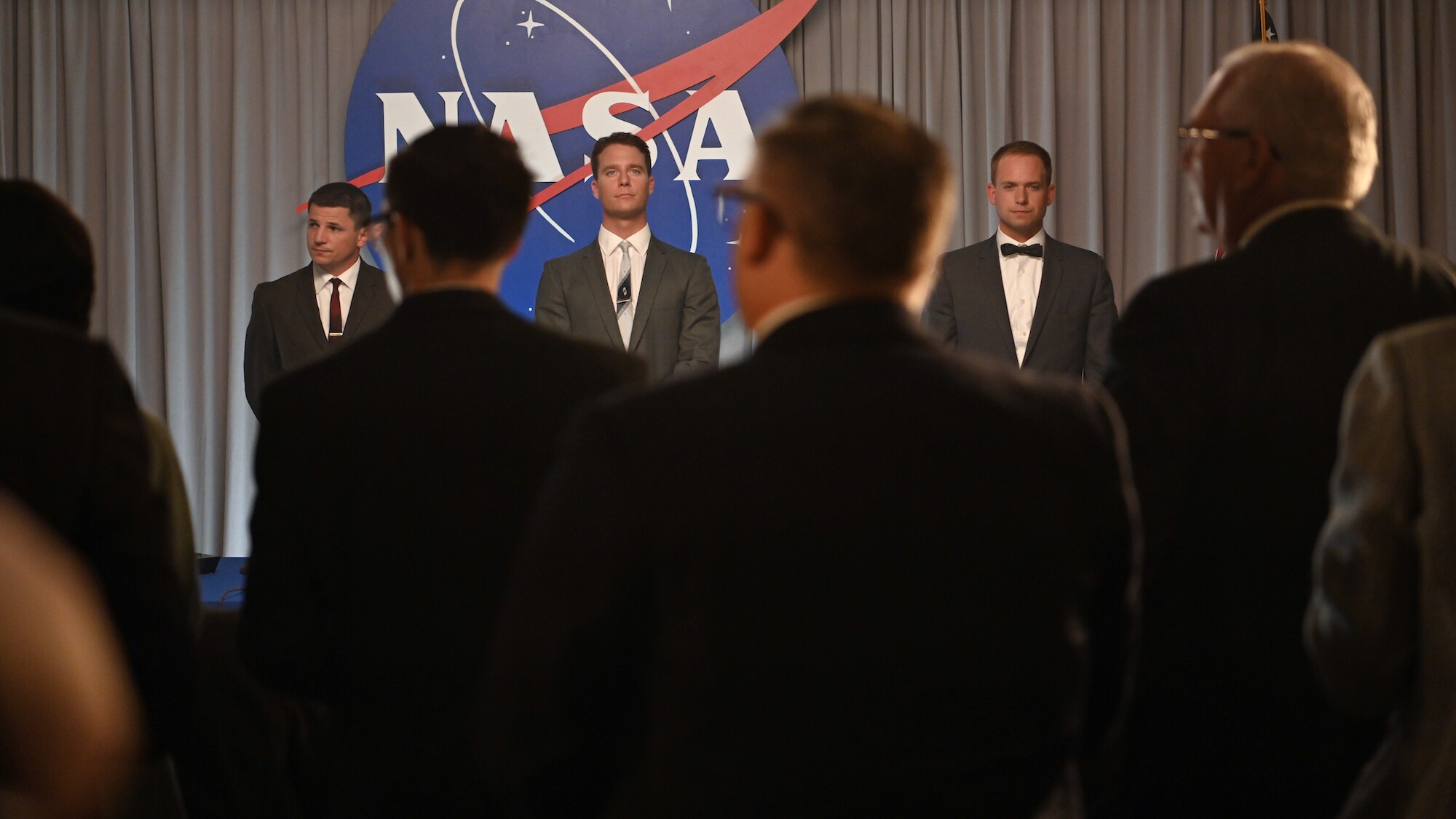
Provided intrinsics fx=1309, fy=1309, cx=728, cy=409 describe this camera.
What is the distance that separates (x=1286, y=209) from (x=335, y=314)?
409 centimetres

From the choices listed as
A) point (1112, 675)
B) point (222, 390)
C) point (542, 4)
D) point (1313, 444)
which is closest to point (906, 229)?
point (1112, 675)

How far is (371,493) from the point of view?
4.59 ft

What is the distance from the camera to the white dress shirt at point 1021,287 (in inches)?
200

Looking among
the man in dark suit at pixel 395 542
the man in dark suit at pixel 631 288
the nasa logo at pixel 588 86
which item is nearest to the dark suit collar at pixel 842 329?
the man in dark suit at pixel 395 542

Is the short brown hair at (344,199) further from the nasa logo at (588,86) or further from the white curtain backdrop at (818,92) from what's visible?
Result: the white curtain backdrop at (818,92)

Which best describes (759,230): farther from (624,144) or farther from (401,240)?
(624,144)

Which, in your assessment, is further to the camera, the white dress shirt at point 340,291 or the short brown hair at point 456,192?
the white dress shirt at point 340,291

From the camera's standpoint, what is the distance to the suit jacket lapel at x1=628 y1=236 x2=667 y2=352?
16.9 feet

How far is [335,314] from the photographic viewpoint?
509 centimetres

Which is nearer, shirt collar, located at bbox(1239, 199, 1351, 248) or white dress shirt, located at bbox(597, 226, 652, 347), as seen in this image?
shirt collar, located at bbox(1239, 199, 1351, 248)

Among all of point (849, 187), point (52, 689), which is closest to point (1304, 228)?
point (849, 187)

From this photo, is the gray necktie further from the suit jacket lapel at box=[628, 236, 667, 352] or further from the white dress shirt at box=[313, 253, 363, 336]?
the white dress shirt at box=[313, 253, 363, 336]

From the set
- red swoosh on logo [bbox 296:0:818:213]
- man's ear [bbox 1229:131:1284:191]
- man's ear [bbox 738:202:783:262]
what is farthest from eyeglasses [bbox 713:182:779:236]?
red swoosh on logo [bbox 296:0:818:213]

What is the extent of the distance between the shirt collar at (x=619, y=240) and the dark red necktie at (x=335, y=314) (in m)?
1.03
